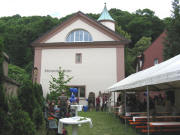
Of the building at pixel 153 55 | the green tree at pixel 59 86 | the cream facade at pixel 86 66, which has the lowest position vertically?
the green tree at pixel 59 86

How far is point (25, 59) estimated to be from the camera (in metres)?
43.6

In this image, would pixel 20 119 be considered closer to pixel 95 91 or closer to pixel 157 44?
pixel 95 91

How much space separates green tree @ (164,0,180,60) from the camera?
18906 millimetres

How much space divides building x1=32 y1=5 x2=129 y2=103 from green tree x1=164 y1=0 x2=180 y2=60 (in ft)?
15.1

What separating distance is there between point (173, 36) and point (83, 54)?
8.86 m

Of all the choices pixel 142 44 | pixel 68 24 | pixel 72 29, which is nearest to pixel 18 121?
pixel 72 29

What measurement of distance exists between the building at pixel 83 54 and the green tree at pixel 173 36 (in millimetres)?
4600

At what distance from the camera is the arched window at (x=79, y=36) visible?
78.9ft

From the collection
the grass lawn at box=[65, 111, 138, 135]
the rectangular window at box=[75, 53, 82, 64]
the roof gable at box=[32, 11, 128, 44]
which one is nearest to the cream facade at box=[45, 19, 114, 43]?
the roof gable at box=[32, 11, 128, 44]

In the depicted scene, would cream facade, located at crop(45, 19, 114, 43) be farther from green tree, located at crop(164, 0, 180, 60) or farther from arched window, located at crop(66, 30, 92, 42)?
green tree, located at crop(164, 0, 180, 60)

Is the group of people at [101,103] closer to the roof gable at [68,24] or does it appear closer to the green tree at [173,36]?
the green tree at [173,36]

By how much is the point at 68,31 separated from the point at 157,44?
11.4 m

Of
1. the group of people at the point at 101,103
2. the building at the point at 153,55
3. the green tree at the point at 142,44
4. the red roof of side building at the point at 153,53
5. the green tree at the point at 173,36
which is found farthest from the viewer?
the green tree at the point at 142,44

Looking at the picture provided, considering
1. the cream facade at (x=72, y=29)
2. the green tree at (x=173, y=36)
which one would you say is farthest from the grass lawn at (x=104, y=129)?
the cream facade at (x=72, y=29)
